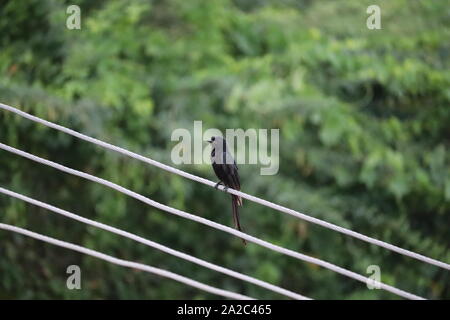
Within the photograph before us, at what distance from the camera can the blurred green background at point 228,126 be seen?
659 cm

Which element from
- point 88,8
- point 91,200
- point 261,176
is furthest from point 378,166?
point 88,8

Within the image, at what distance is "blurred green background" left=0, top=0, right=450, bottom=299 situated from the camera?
6.59 meters

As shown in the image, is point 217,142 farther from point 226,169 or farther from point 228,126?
point 228,126

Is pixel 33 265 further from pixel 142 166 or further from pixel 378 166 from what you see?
pixel 378 166

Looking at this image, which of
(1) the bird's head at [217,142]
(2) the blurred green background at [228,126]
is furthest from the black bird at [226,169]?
(2) the blurred green background at [228,126]

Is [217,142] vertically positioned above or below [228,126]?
below

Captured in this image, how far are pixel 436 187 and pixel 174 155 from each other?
2.65 meters

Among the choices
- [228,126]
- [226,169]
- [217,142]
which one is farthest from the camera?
[228,126]

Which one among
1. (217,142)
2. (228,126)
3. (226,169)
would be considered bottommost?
(226,169)

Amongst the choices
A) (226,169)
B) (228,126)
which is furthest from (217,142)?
(228,126)

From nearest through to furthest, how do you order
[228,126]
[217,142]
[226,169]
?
[226,169], [217,142], [228,126]

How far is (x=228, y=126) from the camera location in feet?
22.8

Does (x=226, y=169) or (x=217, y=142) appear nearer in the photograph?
(x=226, y=169)

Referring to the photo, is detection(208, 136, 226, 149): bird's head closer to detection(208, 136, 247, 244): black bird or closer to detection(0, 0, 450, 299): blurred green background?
detection(208, 136, 247, 244): black bird
